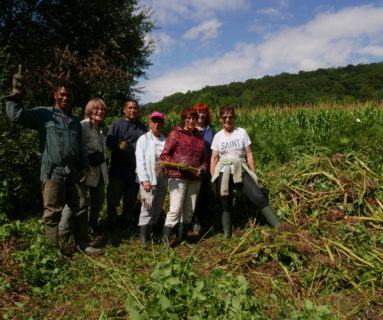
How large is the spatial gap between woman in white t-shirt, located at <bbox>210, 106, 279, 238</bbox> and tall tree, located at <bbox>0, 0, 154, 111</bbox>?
179 inches

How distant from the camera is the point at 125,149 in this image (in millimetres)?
4500

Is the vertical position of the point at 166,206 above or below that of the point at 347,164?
below

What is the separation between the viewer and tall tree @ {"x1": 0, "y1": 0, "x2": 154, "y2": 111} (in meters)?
7.71

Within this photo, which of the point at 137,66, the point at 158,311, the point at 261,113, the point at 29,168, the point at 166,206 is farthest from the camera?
the point at 261,113

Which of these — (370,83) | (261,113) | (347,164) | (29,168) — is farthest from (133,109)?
(370,83)

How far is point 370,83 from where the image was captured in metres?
36.3

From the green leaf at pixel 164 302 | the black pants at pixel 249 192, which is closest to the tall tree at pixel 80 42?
the black pants at pixel 249 192

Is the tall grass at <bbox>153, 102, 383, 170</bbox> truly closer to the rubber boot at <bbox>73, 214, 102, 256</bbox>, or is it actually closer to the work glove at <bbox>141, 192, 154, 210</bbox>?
the work glove at <bbox>141, 192, 154, 210</bbox>

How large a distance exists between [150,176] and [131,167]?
64 centimetres

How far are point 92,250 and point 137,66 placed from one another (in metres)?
7.95

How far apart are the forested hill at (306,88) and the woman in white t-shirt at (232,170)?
67.8 ft

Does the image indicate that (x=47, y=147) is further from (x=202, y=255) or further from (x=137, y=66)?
(x=137, y=66)

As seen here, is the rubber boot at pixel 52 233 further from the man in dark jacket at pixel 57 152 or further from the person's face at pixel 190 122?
the person's face at pixel 190 122

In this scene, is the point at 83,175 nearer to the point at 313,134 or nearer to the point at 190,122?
the point at 190,122
